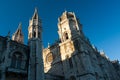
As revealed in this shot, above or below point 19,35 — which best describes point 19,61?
below

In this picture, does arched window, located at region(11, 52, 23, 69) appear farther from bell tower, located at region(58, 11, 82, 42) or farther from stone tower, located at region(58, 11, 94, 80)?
bell tower, located at region(58, 11, 82, 42)

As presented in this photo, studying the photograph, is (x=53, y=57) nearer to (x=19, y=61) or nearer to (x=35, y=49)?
(x=35, y=49)

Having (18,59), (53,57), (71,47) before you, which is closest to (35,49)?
(18,59)

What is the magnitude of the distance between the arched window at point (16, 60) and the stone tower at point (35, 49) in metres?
1.69

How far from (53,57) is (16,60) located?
1420 centimetres

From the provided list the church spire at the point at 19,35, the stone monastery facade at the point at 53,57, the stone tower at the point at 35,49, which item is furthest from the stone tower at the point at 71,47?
the church spire at the point at 19,35

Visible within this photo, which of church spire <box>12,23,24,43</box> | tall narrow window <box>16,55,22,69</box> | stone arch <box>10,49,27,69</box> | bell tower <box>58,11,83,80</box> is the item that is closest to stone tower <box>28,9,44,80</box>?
stone arch <box>10,49,27,69</box>

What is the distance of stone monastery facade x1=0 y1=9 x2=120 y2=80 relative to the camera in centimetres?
2444

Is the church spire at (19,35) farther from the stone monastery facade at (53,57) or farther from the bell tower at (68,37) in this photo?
the bell tower at (68,37)

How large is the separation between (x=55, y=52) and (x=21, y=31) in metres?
9.80

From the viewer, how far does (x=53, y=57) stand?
3853 centimetres

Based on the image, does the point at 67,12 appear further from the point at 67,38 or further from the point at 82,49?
the point at 82,49

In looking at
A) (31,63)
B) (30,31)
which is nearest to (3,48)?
(31,63)

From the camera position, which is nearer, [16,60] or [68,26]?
[16,60]
